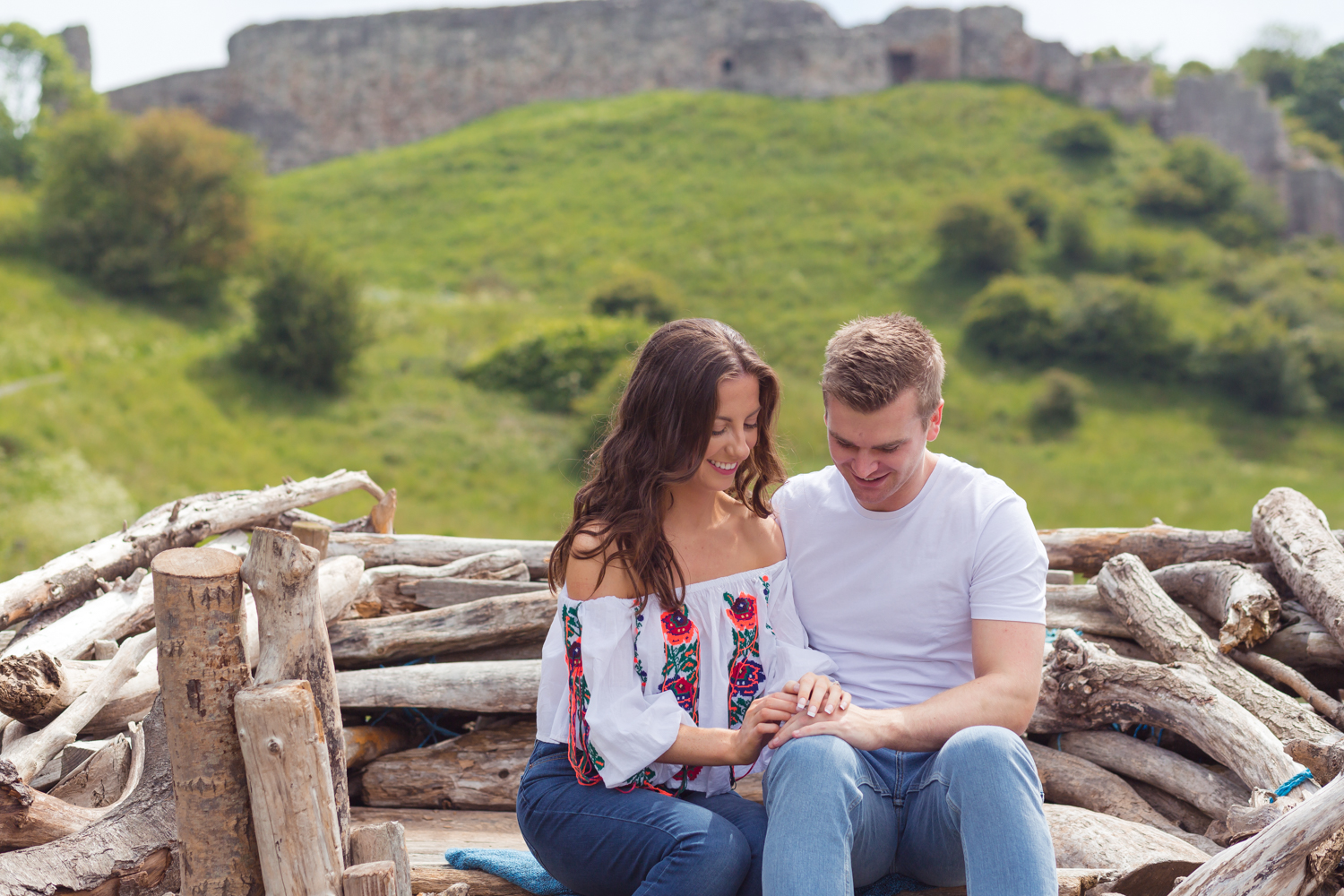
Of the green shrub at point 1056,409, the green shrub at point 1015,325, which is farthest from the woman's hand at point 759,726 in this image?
the green shrub at point 1015,325

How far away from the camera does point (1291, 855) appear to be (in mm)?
2264

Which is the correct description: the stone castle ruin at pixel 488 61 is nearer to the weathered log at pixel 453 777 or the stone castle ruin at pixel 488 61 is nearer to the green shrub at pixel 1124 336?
the green shrub at pixel 1124 336

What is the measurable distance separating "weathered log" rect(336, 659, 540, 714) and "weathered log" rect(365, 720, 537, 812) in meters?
0.16

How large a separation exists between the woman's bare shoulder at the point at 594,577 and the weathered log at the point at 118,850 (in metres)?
1.26

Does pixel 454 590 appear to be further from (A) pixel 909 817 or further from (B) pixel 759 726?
(A) pixel 909 817

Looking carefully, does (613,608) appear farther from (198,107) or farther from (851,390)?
(198,107)

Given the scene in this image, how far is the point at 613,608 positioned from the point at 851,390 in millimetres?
833

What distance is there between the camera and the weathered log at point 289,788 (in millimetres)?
2357

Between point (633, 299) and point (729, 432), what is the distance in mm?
17491

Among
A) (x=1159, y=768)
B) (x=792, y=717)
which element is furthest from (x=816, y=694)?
(x=1159, y=768)

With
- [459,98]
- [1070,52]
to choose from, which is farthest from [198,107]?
[1070,52]

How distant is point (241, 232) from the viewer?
20.0 meters

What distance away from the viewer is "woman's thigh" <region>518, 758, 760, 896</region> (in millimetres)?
2459

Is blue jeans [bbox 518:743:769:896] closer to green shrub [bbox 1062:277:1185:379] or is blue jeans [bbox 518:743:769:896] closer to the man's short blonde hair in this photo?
the man's short blonde hair
